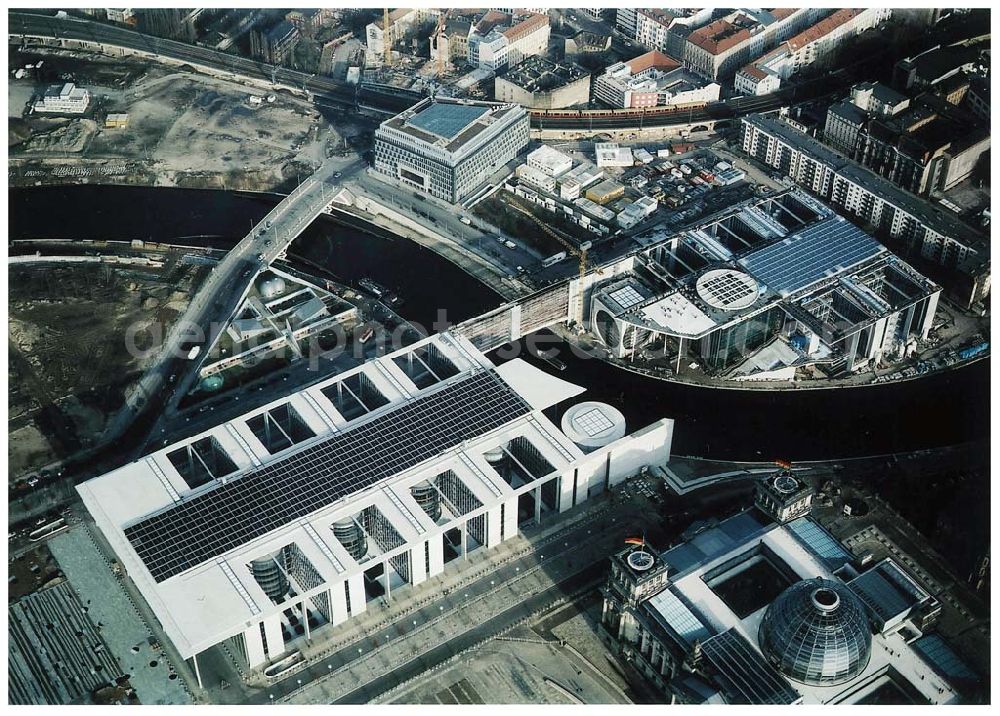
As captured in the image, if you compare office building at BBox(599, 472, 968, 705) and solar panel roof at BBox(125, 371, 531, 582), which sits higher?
solar panel roof at BBox(125, 371, 531, 582)

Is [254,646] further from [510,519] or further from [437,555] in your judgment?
[510,519]

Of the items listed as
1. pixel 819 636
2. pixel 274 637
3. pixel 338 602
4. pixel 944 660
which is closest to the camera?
pixel 819 636

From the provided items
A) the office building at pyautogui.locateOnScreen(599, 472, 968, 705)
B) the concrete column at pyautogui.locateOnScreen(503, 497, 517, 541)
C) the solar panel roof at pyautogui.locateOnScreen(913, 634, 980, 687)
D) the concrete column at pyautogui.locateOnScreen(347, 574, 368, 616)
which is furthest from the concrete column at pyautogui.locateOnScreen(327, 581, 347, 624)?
the solar panel roof at pyautogui.locateOnScreen(913, 634, 980, 687)

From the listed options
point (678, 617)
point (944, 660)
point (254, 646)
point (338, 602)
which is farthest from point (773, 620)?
point (254, 646)

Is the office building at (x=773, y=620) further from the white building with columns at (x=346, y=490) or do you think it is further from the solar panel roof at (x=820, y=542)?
the white building with columns at (x=346, y=490)

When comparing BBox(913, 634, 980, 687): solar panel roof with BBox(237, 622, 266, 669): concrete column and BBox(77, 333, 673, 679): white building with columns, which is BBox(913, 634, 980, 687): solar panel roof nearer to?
BBox(77, 333, 673, 679): white building with columns
